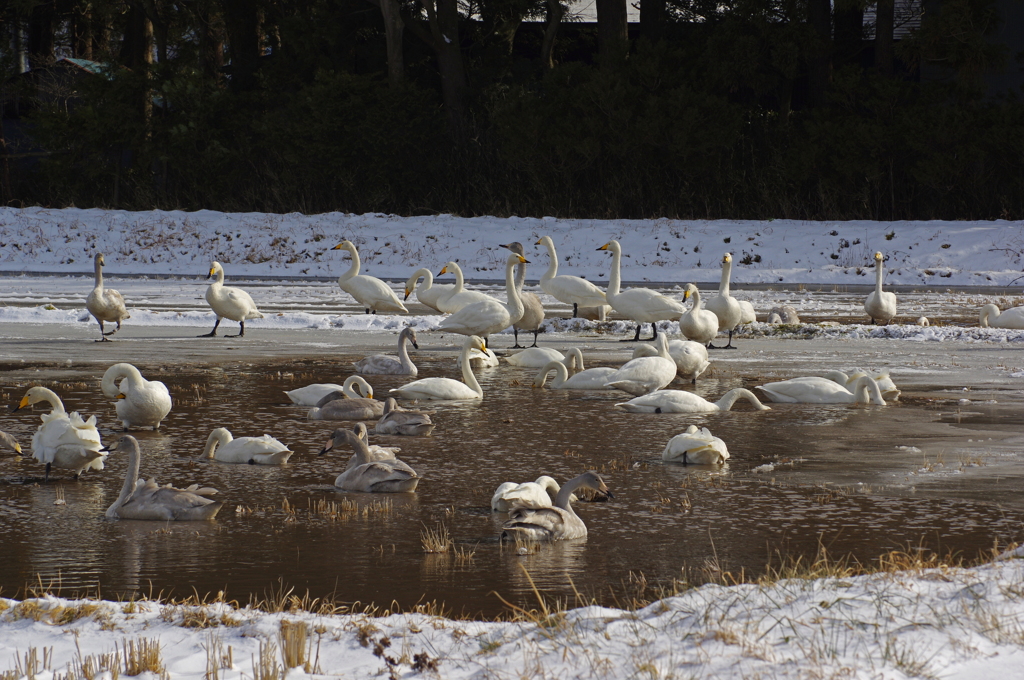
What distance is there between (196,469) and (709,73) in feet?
86.8

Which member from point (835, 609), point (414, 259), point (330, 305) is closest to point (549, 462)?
point (835, 609)

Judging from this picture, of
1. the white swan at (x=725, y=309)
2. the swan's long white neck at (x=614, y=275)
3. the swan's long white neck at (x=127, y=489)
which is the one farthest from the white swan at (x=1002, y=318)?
the swan's long white neck at (x=127, y=489)

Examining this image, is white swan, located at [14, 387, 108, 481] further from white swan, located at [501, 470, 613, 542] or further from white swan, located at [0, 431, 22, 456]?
white swan, located at [501, 470, 613, 542]

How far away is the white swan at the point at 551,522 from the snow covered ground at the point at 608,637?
48.1 inches

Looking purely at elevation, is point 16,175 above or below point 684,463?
above

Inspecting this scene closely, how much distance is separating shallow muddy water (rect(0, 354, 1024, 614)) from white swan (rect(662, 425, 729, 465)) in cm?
10

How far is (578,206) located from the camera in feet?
109

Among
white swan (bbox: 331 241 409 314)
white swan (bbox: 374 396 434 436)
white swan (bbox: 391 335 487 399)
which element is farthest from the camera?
white swan (bbox: 331 241 409 314)

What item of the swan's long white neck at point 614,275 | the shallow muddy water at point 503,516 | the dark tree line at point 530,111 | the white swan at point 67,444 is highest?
the dark tree line at point 530,111

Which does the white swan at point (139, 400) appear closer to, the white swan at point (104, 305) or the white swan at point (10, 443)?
the white swan at point (10, 443)

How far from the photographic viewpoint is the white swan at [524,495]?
20.1ft

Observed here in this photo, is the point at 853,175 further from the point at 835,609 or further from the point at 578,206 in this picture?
the point at 835,609

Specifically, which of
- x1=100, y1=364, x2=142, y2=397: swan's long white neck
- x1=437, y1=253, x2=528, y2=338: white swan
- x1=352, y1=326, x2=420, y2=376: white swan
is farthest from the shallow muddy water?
x1=437, y1=253, x2=528, y2=338: white swan

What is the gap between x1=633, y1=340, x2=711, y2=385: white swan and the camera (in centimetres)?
1165
